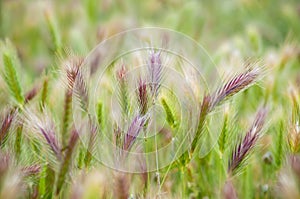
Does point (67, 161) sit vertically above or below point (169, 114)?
below

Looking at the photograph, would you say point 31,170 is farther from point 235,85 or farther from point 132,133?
point 235,85

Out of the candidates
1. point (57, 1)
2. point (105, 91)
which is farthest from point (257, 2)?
point (105, 91)

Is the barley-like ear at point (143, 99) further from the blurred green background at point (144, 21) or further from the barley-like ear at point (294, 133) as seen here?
the blurred green background at point (144, 21)

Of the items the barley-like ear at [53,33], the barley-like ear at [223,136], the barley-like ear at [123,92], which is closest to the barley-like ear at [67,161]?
the barley-like ear at [123,92]

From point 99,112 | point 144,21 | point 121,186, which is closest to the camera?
point 121,186

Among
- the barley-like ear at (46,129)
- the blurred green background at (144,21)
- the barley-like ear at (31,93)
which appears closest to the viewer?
the barley-like ear at (46,129)

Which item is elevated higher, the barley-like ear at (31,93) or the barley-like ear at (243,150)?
the barley-like ear at (31,93)

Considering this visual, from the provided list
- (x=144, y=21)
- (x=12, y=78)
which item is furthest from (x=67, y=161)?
(x=144, y=21)

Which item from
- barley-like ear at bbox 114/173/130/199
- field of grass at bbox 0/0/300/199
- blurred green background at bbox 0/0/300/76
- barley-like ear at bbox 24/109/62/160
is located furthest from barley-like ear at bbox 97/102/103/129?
blurred green background at bbox 0/0/300/76
